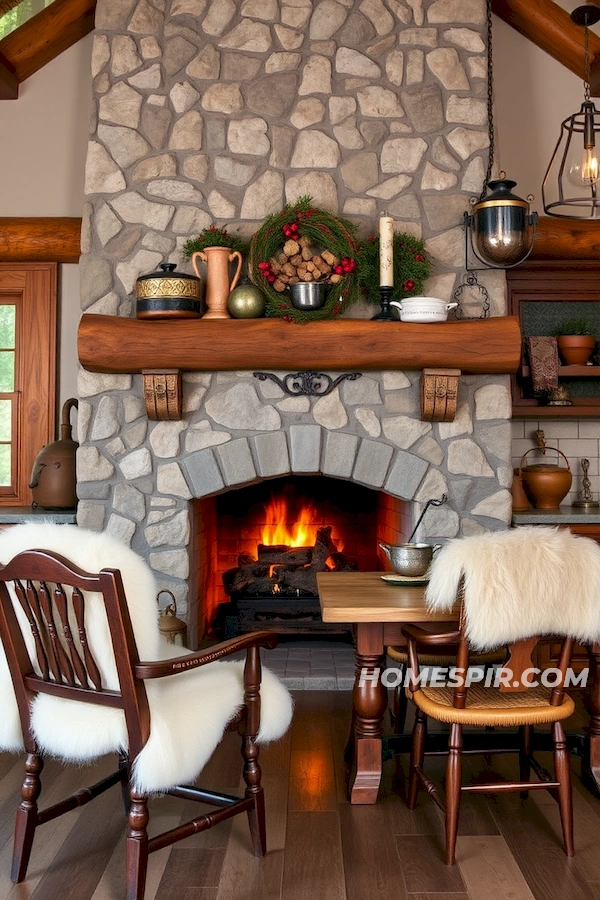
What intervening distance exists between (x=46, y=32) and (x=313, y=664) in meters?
3.83

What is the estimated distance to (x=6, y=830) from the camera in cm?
286

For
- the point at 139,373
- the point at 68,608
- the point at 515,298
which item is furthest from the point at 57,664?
the point at 515,298

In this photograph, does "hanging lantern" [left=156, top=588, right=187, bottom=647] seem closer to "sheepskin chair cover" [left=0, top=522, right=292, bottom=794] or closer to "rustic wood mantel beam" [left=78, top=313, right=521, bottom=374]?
"rustic wood mantel beam" [left=78, top=313, right=521, bottom=374]

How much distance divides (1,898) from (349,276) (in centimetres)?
301

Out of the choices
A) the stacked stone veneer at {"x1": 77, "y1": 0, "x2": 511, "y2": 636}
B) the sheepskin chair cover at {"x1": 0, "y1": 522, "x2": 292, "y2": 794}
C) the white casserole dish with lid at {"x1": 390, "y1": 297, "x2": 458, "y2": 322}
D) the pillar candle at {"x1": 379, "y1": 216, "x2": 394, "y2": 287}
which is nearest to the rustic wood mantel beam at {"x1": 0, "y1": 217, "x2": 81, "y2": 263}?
the stacked stone veneer at {"x1": 77, "y1": 0, "x2": 511, "y2": 636}

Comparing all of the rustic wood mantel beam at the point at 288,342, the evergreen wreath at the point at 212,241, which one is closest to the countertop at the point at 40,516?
the rustic wood mantel beam at the point at 288,342

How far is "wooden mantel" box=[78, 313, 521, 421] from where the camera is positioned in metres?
4.25

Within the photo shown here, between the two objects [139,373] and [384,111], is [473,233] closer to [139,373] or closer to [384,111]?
[384,111]

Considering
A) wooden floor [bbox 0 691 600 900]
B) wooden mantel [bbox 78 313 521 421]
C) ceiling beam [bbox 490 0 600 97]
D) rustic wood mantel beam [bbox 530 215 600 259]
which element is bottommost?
wooden floor [bbox 0 691 600 900]

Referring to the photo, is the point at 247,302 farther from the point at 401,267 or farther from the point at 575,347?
the point at 575,347

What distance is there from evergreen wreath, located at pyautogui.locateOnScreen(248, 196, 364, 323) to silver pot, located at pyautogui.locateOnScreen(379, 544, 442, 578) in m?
1.38

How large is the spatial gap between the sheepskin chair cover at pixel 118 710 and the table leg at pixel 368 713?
0.57 meters

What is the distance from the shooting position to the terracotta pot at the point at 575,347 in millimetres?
5273

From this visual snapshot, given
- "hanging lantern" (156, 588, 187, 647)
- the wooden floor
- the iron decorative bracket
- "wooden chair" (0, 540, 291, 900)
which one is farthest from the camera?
the iron decorative bracket
